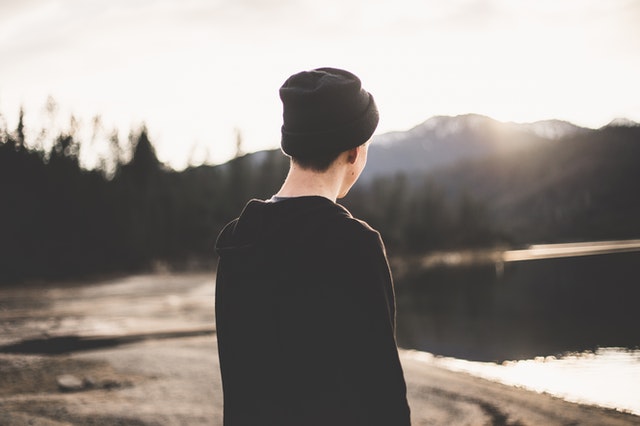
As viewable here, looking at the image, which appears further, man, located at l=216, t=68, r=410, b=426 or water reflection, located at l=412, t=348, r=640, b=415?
water reflection, located at l=412, t=348, r=640, b=415

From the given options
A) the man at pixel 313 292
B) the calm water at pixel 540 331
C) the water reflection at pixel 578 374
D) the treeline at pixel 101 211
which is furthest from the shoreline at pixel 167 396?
the treeline at pixel 101 211

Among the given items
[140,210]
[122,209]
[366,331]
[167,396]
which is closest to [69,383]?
[167,396]

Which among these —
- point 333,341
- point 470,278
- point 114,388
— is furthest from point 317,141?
point 470,278

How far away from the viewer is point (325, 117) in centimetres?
156

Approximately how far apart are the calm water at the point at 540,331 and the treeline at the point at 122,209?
1200 inches

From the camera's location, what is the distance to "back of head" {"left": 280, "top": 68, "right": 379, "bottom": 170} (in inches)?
61.5

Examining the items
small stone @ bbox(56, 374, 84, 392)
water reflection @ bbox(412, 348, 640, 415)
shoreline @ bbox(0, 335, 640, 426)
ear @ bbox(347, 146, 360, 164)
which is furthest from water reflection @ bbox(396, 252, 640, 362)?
ear @ bbox(347, 146, 360, 164)

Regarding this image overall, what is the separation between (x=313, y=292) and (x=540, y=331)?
92.1ft

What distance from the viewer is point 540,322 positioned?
29172 millimetres

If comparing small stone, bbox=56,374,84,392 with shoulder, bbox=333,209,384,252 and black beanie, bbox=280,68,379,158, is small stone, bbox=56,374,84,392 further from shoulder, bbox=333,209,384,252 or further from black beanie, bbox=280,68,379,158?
shoulder, bbox=333,209,384,252

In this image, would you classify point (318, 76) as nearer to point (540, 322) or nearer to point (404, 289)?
point (540, 322)

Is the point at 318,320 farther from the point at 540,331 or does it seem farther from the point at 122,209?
the point at 122,209

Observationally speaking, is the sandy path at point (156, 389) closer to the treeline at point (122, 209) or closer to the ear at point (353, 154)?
the ear at point (353, 154)

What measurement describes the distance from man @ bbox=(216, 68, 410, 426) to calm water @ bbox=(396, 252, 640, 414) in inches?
592
